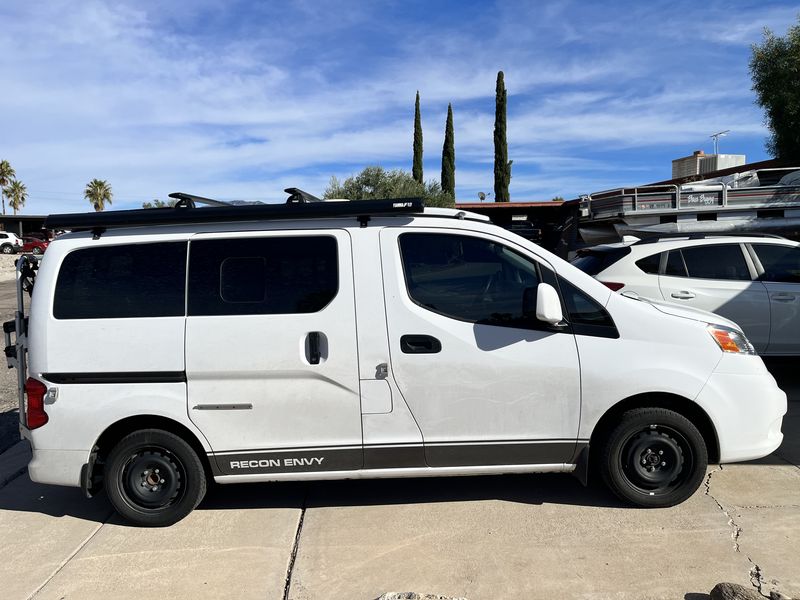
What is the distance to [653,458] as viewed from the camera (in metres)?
4.11

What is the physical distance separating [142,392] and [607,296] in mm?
2970

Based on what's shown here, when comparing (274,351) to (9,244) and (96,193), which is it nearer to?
(9,244)

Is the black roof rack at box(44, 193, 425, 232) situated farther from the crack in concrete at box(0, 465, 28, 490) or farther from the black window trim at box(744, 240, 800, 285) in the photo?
the black window trim at box(744, 240, 800, 285)

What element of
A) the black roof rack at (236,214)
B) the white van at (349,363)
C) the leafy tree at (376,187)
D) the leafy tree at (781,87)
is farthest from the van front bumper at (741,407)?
the leafy tree at (376,187)

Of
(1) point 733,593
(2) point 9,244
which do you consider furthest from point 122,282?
(2) point 9,244

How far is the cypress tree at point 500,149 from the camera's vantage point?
1526 inches

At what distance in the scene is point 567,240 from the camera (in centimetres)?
1791

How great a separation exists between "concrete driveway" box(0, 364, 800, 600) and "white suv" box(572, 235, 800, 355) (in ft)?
7.30

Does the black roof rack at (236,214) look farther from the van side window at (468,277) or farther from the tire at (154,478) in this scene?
the tire at (154,478)

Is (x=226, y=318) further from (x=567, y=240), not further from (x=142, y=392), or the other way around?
(x=567, y=240)

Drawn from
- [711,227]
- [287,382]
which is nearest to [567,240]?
[711,227]

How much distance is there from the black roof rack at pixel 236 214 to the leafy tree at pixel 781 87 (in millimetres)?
16593

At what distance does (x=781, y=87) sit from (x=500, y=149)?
2365 centimetres

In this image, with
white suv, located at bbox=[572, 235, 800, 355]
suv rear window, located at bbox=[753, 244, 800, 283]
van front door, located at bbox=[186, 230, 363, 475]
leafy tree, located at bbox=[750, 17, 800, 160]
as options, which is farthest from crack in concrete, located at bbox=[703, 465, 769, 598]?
leafy tree, located at bbox=[750, 17, 800, 160]
